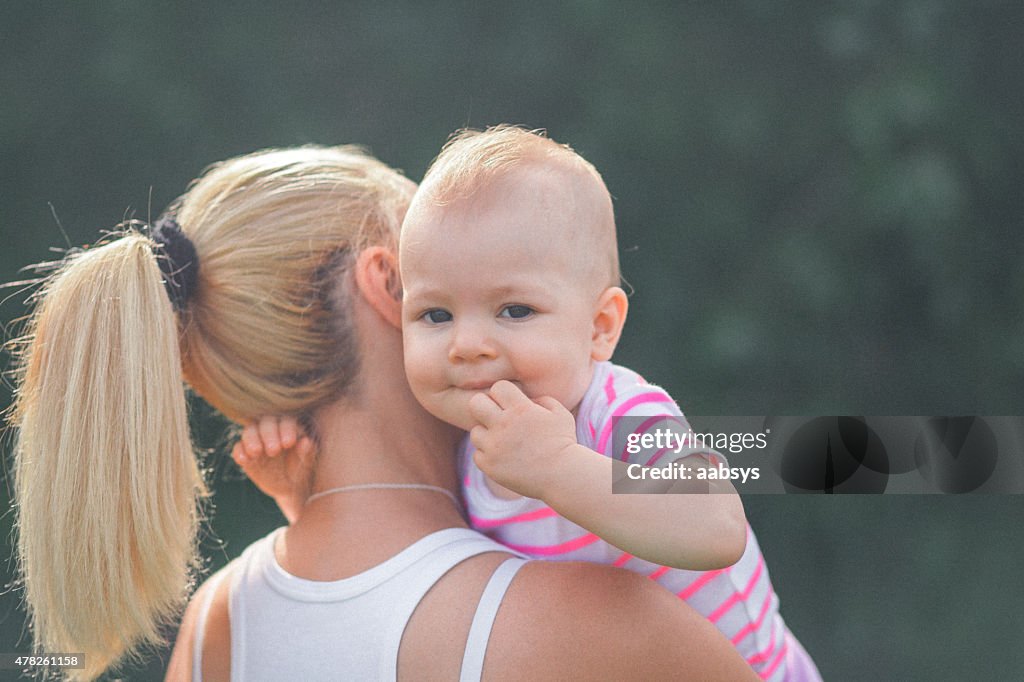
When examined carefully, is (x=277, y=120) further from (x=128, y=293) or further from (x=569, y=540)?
(x=569, y=540)

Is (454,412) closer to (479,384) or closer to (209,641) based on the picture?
(479,384)

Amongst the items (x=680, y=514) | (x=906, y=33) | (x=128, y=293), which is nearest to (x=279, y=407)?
(x=128, y=293)

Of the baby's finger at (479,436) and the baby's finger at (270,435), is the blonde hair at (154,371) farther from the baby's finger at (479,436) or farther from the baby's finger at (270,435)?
the baby's finger at (479,436)

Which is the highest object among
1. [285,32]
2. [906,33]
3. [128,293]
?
[285,32]

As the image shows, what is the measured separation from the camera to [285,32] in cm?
293

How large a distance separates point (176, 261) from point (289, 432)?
24 centimetres

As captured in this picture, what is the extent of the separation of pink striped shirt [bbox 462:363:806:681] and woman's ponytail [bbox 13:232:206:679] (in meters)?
0.35

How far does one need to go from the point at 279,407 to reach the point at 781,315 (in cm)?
183

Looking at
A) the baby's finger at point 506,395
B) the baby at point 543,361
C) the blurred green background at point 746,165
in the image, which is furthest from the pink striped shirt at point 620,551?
the blurred green background at point 746,165

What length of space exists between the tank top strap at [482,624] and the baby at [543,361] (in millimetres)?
101

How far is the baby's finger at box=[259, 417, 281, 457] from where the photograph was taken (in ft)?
4.14

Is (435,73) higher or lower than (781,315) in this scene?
higher

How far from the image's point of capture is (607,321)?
1.15 meters

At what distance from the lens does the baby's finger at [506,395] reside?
105cm
